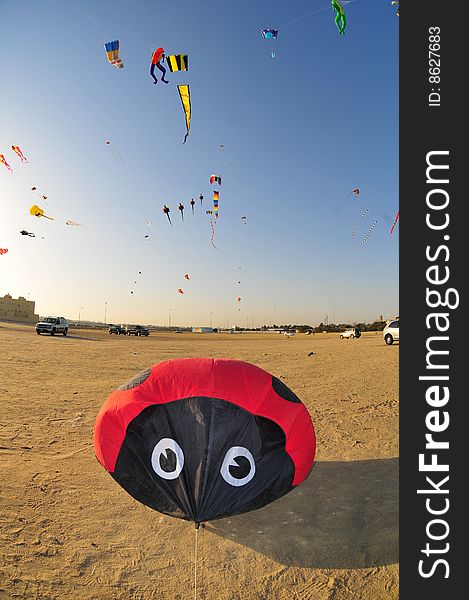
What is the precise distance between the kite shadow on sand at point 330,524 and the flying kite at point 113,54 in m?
11.9

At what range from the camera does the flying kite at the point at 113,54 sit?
9.88 m

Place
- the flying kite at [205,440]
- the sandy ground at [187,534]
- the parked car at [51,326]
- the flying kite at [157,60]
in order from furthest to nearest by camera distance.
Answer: the parked car at [51,326]
the flying kite at [157,60]
the flying kite at [205,440]
the sandy ground at [187,534]

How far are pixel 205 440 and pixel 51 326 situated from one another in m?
33.5

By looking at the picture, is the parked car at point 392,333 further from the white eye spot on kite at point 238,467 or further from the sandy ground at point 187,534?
the white eye spot on kite at point 238,467

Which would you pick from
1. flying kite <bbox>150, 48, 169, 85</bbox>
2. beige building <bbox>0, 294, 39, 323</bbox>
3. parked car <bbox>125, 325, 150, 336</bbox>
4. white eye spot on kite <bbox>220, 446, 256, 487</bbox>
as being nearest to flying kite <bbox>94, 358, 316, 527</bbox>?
white eye spot on kite <bbox>220, 446, 256, 487</bbox>

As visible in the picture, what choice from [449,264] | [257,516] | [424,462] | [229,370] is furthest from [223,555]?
[449,264]

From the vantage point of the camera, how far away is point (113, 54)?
9984mm

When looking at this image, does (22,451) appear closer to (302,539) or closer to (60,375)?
(302,539)

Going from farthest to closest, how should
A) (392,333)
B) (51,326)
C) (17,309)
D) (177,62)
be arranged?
1. (17,309)
2. (51,326)
3. (392,333)
4. (177,62)

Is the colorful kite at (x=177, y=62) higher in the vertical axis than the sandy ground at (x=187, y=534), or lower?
higher

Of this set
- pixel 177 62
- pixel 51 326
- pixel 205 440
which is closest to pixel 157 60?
pixel 177 62

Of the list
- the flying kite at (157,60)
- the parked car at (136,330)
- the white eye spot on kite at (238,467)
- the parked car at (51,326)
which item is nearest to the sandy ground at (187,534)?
the white eye spot on kite at (238,467)

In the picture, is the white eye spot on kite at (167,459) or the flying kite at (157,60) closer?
the white eye spot on kite at (167,459)

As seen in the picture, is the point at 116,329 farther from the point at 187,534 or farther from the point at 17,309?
the point at 17,309
